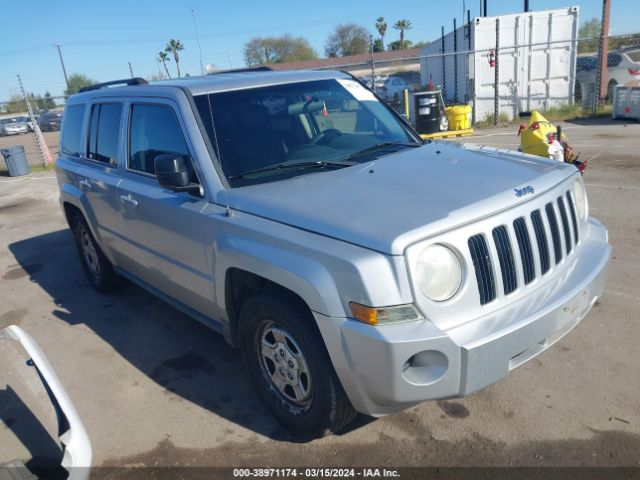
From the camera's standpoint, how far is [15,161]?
15.3 m

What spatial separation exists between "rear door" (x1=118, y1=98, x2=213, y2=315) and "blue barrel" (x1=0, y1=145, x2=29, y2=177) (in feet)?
43.3

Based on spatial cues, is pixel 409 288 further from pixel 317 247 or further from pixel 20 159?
pixel 20 159

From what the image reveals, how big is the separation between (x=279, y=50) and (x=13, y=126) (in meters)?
→ 40.1

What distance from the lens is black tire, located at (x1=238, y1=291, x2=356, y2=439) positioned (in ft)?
8.72

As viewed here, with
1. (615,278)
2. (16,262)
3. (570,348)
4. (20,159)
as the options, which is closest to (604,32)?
(615,278)

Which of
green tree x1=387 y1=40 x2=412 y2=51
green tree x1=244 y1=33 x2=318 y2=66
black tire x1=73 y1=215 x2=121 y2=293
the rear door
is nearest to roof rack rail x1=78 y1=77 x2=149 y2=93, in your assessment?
the rear door

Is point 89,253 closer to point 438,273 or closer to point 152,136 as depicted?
point 152,136

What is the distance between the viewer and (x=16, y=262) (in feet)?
23.6

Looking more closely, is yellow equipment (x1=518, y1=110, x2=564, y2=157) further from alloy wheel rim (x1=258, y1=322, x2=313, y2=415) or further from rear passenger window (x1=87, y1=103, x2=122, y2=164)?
rear passenger window (x1=87, y1=103, x2=122, y2=164)

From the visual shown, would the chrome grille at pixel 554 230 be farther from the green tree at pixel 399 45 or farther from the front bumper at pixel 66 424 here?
the green tree at pixel 399 45

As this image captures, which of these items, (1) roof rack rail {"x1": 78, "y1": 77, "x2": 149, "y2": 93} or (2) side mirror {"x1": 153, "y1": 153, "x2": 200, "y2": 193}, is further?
(1) roof rack rail {"x1": 78, "y1": 77, "x2": 149, "y2": 93}

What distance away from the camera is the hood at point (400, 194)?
95.3 inches

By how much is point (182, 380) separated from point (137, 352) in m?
0.69

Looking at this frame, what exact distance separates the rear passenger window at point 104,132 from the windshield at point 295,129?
1.25 m
